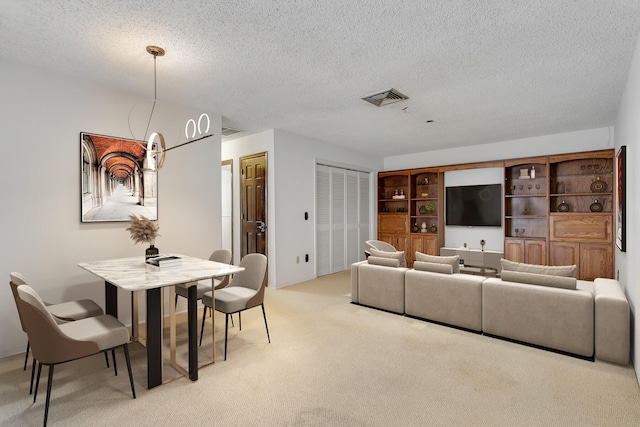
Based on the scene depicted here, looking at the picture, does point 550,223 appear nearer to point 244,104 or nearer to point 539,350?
point 539,350

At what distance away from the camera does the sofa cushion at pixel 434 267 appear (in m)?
3.65

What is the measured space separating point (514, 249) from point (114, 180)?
20.7ft

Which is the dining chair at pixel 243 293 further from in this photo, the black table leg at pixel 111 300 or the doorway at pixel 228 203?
the doorway at pixel 228 203

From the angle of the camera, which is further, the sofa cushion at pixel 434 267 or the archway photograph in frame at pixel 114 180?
the sofa cushion at pixel 434 267

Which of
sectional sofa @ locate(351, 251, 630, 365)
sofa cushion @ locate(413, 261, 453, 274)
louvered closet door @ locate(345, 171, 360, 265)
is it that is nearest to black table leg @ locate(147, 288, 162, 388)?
sectional sofa @ locate(351, 251, 630, 365)

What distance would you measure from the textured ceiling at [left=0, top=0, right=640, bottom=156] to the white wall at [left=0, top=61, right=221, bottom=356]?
0.82ft

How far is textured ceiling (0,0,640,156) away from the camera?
7.22ft

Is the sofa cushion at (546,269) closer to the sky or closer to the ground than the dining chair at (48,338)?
closer to the sky

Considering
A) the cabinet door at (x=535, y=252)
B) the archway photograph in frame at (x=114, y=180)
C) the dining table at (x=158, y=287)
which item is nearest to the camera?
the dining table at (x=158, y=287)

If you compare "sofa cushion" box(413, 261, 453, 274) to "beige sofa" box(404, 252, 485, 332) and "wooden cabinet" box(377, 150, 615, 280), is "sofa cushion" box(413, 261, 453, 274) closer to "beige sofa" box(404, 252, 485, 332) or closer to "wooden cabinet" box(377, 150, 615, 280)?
"beige sofa" box(404, 252, 485, 332)

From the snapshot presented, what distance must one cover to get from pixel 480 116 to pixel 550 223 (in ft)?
8.04

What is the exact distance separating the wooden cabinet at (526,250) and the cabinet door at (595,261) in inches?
20.5

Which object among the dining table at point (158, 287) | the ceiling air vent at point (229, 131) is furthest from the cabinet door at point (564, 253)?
the ceiling air vent at point (229, 131)

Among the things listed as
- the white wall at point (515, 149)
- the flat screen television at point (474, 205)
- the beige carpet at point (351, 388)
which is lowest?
the beige carpet at point (351, 388)
